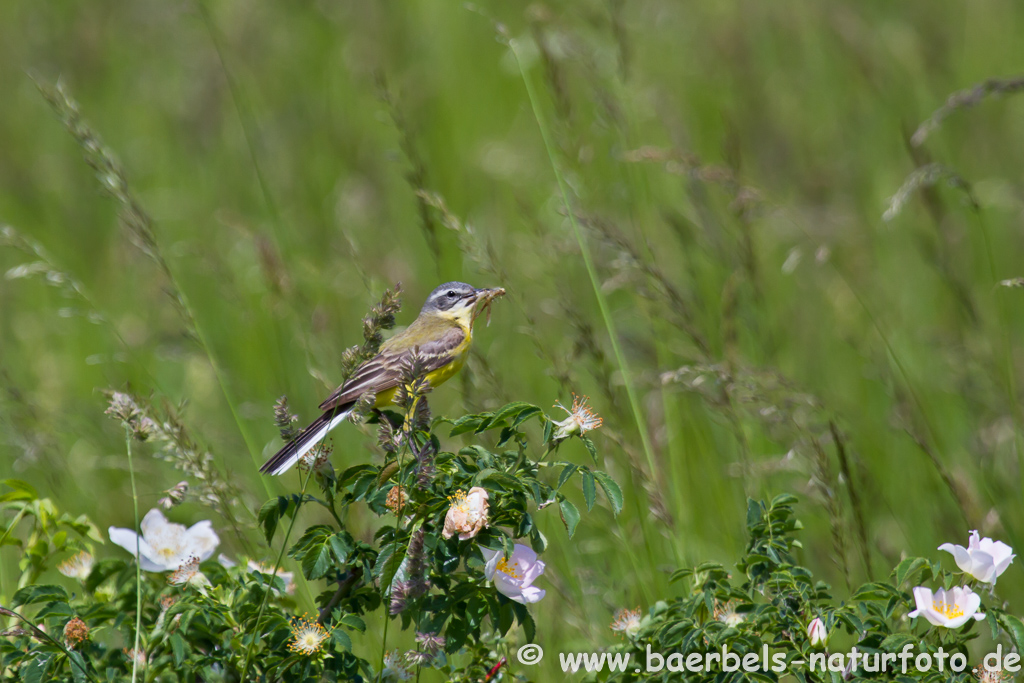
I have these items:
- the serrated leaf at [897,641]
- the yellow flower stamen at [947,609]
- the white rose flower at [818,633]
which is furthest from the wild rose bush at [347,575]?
the yellow flower stamen at [947,609]

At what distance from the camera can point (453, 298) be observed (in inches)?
170

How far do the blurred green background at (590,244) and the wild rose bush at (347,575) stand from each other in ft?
2.83

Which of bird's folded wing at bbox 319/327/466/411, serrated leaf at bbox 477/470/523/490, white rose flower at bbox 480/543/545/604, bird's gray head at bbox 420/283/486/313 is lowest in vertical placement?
white rose flower at bbox 480/543/545/604

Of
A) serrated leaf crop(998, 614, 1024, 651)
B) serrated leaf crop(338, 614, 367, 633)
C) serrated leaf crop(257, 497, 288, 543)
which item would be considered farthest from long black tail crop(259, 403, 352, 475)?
serrated leaf crop(998, 614, 1024, 651)

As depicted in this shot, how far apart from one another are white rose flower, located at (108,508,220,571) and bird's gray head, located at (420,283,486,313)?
1818 mm

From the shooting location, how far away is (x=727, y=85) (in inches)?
298

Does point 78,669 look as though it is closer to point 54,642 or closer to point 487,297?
point 54,642

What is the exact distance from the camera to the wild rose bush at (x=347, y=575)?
6.79 feet

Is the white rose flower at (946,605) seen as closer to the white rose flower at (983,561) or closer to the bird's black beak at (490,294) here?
the white rose flower at (983,561)

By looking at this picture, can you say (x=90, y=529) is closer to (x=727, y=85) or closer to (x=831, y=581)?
(x=831, y=581)

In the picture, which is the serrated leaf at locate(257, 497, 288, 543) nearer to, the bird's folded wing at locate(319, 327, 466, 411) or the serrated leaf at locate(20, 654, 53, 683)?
the serrated leaf at locate(20, 654, 53, 683)

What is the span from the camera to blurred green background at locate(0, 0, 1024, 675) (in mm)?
3717

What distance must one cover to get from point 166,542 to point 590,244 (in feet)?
11.5

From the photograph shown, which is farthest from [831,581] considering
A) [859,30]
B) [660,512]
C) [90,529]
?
[859,30]
